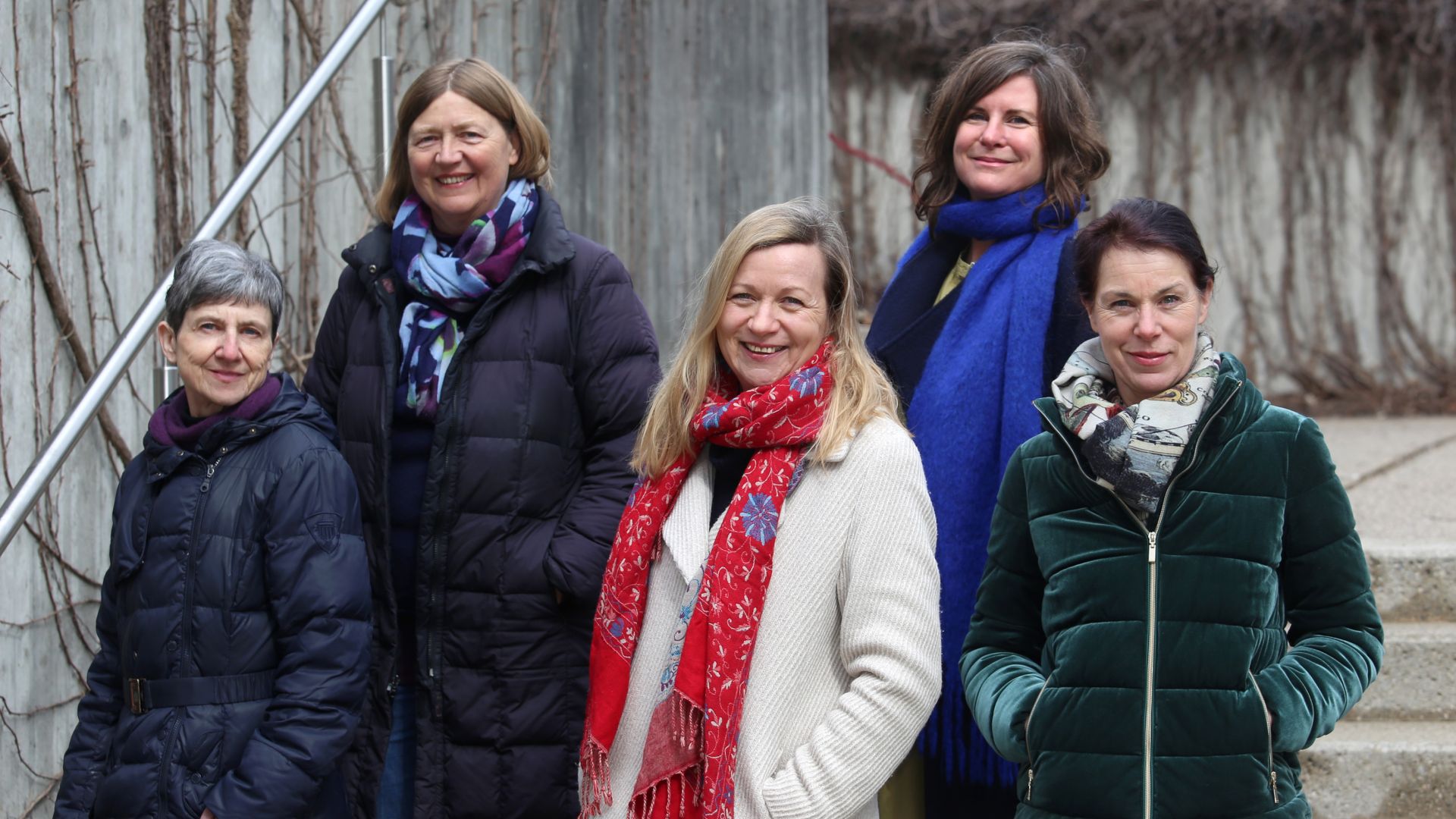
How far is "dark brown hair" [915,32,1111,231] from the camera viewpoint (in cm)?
270

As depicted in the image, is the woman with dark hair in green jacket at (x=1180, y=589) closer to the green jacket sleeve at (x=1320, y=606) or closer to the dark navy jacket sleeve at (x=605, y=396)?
the green jacket sleeve at (x=1320, y=606)

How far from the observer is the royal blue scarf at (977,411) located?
2.57 meters

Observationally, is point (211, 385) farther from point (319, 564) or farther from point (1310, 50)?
point (1310, 50)

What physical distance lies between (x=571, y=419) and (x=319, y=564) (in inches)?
22.4

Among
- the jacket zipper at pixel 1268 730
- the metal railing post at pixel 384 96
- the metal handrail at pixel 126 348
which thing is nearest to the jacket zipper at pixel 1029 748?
the jacket zipper at pixel 1268 730

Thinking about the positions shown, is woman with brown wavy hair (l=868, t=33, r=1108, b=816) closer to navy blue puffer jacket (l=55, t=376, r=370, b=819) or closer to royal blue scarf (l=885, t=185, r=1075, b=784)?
royal blue scarf (l=885, t=185, r=1075, b=784)

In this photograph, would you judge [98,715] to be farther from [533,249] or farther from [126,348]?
[533,249]

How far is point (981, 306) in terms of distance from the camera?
2.68 m

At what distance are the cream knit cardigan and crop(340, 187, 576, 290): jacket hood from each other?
0.77 m

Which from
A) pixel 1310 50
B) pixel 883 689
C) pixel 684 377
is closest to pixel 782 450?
pixel 684 377

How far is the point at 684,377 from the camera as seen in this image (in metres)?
2.37

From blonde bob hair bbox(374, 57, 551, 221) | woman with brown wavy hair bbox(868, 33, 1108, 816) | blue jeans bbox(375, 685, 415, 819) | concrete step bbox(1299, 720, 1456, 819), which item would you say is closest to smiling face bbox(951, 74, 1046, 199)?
woman with brown wavy hair bbox(868, 33, 1108, 816)

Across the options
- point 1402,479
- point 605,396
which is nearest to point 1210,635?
point 605,396

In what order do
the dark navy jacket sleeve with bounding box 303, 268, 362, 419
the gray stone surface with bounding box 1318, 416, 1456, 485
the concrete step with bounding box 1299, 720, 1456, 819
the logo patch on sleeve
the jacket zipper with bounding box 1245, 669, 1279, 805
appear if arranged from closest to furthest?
the jacket zipper with bounding box 1245, 669, 1279, 805 < the logo patch on sleeve < the dark navy jacket sleeve with bounding box 303, 268, 362, 419 < the concrete step with bounding box 1299, 720, 1456, 819 < the gray stone surface with bounding box 1318, 416, 1456, 485
